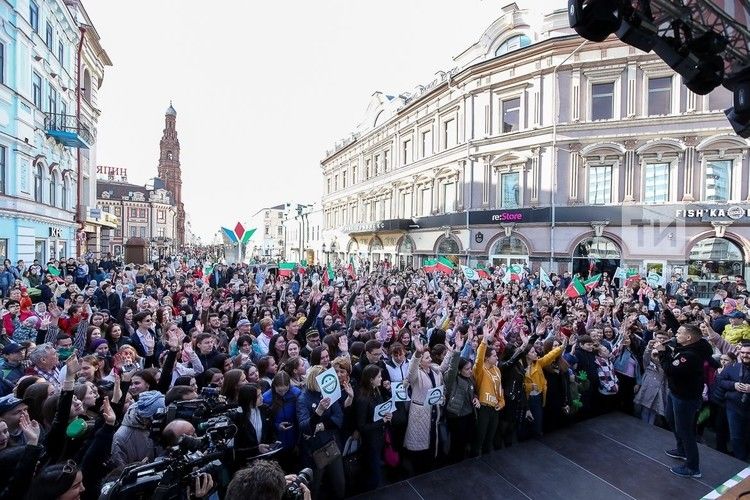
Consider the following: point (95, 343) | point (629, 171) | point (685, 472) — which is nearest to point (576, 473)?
point (685, 472)

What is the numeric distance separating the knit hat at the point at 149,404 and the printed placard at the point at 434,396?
9.57ft

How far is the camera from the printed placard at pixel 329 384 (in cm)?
409

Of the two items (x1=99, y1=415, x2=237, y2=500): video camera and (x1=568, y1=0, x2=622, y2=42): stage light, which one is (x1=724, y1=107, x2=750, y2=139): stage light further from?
(x1=99, y1=415, x2=237, y2=500): video camera

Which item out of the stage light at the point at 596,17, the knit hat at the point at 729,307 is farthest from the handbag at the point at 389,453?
the knit hat at the point at 729,307

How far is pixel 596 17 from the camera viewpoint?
4.65 meters

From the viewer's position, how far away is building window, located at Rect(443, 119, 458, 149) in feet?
91.2

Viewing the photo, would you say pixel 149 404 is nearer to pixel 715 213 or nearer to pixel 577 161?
pixel 577 161

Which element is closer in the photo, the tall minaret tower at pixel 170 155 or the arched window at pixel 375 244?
the arched window at pixel 375 244

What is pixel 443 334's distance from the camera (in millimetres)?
7340

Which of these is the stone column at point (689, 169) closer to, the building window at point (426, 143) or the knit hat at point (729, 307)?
the knit hat at point (729, 307)

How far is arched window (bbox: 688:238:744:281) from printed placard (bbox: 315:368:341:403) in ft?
73.9

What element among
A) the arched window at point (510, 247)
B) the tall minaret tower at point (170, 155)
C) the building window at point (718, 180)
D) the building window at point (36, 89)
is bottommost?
the arched window at point (510, 247)

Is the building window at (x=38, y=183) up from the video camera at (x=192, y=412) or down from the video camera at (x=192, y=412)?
up

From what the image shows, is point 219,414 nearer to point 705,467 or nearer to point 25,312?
point 705,467
